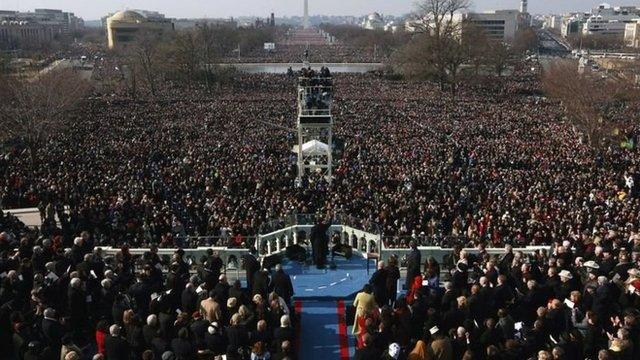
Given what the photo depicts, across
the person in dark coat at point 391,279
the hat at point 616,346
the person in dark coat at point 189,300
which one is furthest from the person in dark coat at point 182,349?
the hat at point 616,346

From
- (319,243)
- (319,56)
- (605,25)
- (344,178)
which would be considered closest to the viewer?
(319,243)

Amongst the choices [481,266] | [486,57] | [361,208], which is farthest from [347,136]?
[486,57]

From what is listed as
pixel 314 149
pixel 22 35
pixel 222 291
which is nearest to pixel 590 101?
pixel 314 149

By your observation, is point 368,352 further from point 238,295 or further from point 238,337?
point 238,295

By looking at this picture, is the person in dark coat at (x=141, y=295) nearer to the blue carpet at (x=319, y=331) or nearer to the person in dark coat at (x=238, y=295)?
the person in dark coat at (x=238, y=295)

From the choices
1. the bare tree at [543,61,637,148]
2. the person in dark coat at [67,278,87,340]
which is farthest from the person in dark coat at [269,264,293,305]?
the bare tree at [543,61,637,148]

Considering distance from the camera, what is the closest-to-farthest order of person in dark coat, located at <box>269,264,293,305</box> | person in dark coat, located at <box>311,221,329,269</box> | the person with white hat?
the person with white hat < person in dark coat, located at <box>269,264,293,305</box> < person in dark coat, located at <box>311,221,329,269</box>

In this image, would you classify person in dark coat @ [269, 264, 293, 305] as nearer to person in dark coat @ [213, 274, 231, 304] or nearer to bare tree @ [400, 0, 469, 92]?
person in dark coat @ [213, 274, 231, 304]
